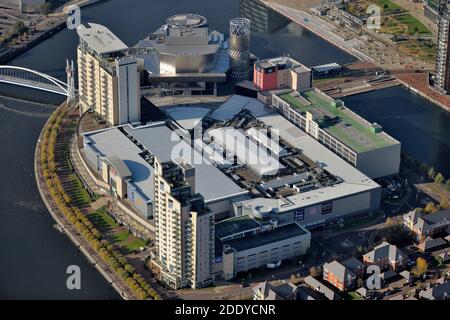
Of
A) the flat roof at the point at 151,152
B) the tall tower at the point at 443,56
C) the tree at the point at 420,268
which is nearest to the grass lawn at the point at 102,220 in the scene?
the flat roof at the point at 151,152

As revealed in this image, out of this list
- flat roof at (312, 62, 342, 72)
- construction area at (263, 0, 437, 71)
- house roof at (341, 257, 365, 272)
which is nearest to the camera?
house roof at (341, 257, 365, 272)

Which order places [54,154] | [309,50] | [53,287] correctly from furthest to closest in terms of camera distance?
[309,50], [54,154], [53,287]

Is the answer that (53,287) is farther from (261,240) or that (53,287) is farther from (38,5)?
(38,5)

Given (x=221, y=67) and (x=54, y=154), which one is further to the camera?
(x=221, y=67)

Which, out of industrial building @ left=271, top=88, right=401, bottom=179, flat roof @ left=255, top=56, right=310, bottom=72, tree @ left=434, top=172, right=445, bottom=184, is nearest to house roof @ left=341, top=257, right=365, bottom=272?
industrial building @ left=271, top=88, right=401, bottom=179

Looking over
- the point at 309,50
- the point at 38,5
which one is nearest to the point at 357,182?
the point at 309,50

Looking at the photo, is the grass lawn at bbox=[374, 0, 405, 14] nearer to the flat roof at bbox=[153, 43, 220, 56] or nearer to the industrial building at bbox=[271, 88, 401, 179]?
the industrial building at bbox=[271, 88, 401, 179]

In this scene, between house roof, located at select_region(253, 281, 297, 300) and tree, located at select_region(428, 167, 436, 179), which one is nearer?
house roof, located at select_region(253, 281, 297, 300)

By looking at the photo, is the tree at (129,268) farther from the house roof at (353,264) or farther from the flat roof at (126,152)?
the house roof at (353,264)
